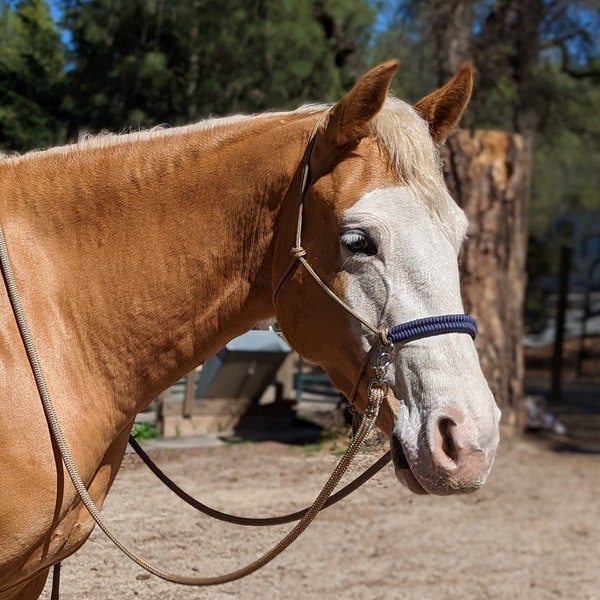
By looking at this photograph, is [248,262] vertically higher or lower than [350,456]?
higher

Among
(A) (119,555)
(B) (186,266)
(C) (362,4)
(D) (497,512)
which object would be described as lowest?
(D) (497,512)

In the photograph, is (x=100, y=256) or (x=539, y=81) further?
(x=539, y=81)

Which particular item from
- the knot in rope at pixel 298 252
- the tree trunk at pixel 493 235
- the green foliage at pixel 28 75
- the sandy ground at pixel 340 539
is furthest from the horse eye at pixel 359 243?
the tree trunk at pixel 493 235

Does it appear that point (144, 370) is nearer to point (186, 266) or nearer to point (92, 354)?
point (92, 354)

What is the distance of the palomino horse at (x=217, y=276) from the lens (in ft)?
5.75

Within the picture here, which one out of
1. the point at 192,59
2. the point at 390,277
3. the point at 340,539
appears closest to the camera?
the point at 390,277

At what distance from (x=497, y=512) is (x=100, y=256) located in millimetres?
4386

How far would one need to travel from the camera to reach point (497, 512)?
5.51m

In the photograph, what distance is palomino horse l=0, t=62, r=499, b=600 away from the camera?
1753mm

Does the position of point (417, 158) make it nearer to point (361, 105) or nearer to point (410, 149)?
point (410, 149)

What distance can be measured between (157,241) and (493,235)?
5.95 m

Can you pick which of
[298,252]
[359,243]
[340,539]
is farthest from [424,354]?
[340,539]

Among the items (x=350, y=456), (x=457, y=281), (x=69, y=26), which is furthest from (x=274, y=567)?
(x=69, y=26)

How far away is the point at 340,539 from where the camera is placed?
183 inches
